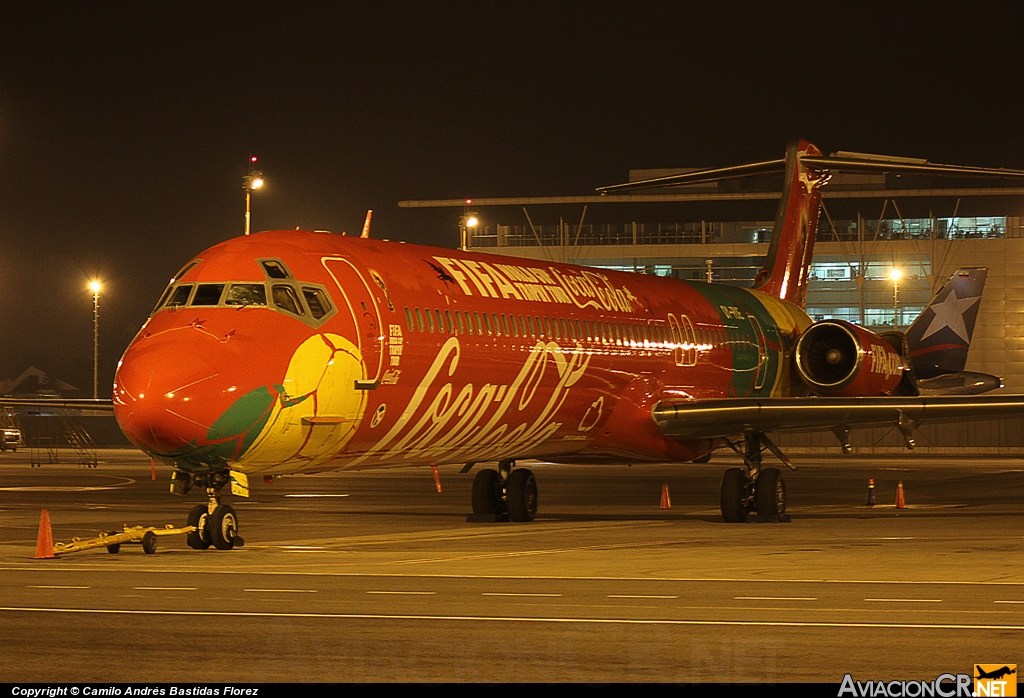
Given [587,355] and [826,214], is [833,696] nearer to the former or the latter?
[587,355]

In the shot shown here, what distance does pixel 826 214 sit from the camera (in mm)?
74125

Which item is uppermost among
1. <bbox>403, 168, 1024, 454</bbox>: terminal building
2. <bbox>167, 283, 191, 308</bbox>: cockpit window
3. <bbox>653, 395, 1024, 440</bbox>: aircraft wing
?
<bbox>403, 168, 1024, 454</bbox>: terminal building

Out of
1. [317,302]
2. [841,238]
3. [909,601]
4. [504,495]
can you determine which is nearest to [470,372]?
[317,302]

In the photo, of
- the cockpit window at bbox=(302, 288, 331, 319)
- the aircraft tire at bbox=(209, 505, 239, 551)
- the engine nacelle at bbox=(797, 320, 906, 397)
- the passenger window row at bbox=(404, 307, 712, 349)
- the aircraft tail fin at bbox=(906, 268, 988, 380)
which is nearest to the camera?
the aircraft tire at bbox=(209, 505, 239, 551)

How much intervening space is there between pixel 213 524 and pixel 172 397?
207cm

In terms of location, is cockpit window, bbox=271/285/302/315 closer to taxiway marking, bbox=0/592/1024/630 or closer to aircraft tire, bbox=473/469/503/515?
taxiway marking, bbox=0/592/1024/630

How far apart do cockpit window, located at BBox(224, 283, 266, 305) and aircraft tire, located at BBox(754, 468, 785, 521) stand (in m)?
10.5

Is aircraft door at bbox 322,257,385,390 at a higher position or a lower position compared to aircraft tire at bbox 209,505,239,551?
higher

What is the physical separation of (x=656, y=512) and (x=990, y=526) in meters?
6.55

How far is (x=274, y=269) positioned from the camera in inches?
691

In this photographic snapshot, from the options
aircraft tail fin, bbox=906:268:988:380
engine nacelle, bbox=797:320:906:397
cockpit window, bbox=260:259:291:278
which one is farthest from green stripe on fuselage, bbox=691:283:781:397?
aircraft tail fin, bbox=906:268:988:380

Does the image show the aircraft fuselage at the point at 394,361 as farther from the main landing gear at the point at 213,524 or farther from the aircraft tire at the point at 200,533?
the aircraft tire at the point at 200,533

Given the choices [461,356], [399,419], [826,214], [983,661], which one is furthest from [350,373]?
[826,214]

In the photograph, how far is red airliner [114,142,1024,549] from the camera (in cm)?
1638
